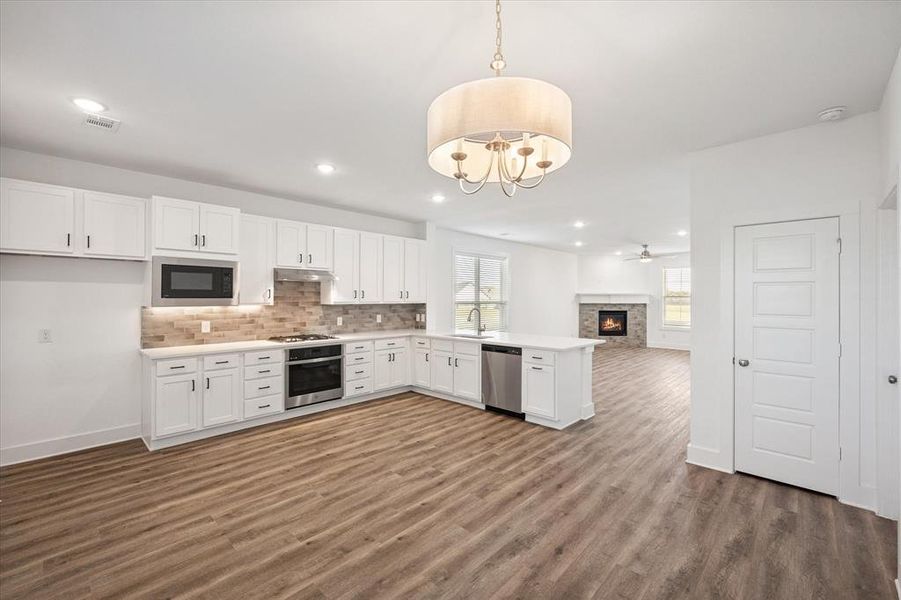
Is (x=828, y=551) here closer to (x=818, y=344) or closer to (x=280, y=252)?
(x=818, y=344)

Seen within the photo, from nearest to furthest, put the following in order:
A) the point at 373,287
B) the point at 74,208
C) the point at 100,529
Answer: the point at 100,529, the point at 74,208, the point at 373,287

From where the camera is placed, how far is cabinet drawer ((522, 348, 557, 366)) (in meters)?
4.38

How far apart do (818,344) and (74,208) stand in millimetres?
6119

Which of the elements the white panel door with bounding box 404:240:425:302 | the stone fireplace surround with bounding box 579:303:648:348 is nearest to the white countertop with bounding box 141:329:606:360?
the white panel door with bounding box 404:240:425:302

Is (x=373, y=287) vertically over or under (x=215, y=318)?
over

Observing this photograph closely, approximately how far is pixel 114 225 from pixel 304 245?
181cm

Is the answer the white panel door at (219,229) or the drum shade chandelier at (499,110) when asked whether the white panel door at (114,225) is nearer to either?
the white panel door at (219,229)

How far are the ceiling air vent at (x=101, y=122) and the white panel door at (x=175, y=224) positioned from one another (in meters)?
0.95

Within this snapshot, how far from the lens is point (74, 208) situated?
354 centimetres

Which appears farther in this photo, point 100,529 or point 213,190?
point 213,190

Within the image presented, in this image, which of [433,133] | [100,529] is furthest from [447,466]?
[433,133]

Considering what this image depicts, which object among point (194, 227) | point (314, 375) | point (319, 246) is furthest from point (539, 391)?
point (194, 227)

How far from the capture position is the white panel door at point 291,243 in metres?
4.78

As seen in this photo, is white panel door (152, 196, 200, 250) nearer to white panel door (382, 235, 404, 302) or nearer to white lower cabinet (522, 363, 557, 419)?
white panel door (382, 235, 404, 302)
